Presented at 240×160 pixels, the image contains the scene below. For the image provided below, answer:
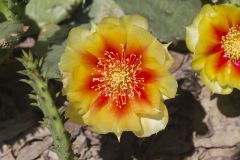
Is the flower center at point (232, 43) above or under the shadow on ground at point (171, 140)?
above

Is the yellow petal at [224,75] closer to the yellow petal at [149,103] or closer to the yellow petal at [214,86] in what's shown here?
the yellow petal at [214,86]

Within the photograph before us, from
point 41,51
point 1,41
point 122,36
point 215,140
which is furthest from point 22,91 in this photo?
point 215,140

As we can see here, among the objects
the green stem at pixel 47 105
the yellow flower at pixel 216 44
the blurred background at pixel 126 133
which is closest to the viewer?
the green stem at pixel 47 105

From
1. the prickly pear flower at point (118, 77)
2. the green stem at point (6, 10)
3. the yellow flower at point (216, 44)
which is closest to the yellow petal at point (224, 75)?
the yellow flower at point (216, 44)

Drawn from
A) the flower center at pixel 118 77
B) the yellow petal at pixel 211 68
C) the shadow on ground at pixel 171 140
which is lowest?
the shadow on ground at pixel 171 140

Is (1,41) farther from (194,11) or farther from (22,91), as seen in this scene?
(194,11)

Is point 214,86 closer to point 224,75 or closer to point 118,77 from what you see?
point 224,75

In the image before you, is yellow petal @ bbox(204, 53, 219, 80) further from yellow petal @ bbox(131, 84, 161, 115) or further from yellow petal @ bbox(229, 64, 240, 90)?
yellow petal @ bbox(131, 84, 161, 115)

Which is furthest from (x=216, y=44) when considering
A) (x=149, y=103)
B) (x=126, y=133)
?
(x=126, y=133)
